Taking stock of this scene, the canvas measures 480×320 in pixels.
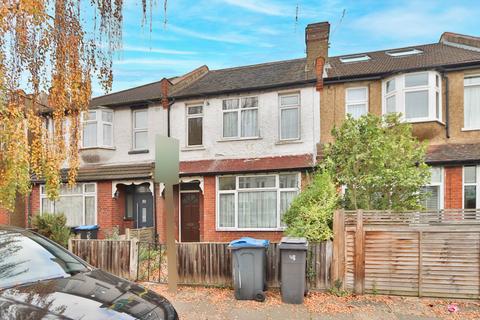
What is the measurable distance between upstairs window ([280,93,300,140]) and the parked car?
9099 millimetres

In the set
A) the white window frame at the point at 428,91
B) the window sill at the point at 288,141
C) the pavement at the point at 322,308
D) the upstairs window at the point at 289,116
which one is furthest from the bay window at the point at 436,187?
the pavement at the point at 322,308

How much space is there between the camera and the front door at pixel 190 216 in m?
13.1

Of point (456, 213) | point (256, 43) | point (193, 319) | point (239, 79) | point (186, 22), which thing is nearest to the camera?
point (193, 319)

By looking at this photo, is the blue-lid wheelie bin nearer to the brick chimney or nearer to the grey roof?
the grey roof

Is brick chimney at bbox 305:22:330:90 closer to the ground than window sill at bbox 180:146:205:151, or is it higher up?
higher up

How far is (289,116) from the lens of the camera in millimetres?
12242

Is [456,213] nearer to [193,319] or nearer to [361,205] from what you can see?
[361,205]

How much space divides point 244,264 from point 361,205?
301cm

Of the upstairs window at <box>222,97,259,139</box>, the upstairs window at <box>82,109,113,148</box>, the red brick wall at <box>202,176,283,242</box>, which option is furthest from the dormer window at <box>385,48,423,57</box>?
the upstairs window at <box>82,109,113,148</box>

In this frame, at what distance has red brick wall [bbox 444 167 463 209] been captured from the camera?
1012cm

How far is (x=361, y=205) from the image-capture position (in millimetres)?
7617

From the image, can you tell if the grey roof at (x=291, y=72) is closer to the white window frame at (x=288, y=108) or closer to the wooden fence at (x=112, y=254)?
the white window frame at (x=288, y=108)

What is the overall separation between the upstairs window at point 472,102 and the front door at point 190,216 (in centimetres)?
915

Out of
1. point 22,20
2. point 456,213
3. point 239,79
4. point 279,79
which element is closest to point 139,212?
point 239,79
